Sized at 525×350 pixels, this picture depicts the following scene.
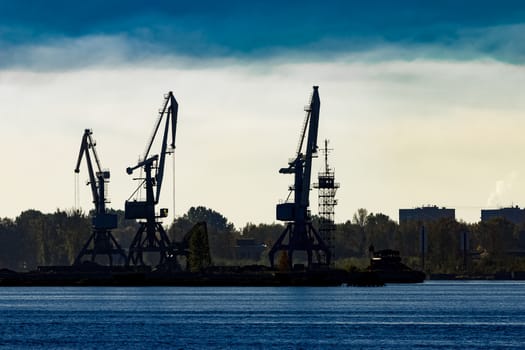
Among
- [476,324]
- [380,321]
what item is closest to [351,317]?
[380,321]

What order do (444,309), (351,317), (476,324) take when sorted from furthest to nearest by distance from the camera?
(444,309) → (351,317) → (476,324)

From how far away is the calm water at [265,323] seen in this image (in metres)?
114

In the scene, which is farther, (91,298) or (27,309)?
(91,298)

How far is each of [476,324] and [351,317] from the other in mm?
14222

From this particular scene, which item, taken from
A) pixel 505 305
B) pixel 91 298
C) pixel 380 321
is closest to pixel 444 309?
pixel 505 305

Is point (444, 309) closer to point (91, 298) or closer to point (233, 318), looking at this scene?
point (233, 318)

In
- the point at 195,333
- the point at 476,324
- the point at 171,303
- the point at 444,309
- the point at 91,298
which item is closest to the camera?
the point at 195,333

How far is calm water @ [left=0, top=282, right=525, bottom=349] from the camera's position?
11356 cm

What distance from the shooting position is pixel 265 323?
134375 millimetres

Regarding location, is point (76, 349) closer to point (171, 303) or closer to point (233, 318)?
point (233, 318)

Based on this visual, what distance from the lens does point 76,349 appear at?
109 m

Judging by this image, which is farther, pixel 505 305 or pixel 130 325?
pixel 505 305

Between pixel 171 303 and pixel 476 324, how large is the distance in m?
51.6

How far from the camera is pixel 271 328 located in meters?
128
